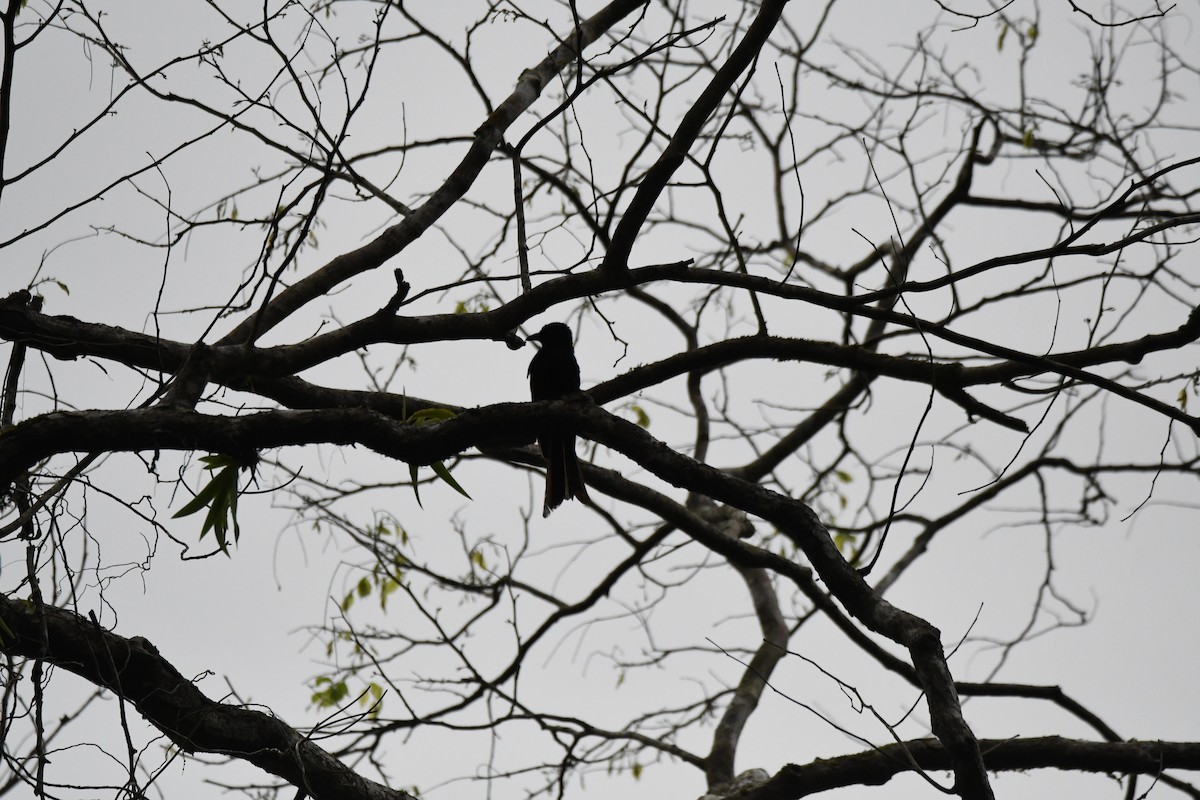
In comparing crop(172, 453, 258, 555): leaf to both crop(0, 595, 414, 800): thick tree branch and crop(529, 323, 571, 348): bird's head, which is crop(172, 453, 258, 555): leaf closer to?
crop(0, 595, 414, 800): thick tree branch

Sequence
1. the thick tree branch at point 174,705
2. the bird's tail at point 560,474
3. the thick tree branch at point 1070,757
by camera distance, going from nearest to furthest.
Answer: the thick tree branch at point 174,705 < the bird's tail at point 560,474 < the thick tree branch at point 1070,757

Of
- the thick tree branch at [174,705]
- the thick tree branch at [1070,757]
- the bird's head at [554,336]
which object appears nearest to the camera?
the thick tree branch at [174,705]

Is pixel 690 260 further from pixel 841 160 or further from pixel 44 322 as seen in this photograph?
pixel 841 160

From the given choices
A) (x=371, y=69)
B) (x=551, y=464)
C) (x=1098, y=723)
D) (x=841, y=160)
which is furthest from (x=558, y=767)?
(x=841, y=160)

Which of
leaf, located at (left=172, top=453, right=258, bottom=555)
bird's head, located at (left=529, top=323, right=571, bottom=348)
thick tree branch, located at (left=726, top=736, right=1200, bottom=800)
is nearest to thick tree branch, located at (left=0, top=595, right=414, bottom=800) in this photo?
leaf, located at (left=172, top=453, right=258, bottom=555)

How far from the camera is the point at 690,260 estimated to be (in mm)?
2787

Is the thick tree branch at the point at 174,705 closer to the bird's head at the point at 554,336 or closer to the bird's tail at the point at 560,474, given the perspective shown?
the bird's tail at the point at 560,474

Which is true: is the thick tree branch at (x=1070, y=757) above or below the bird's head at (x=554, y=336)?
below

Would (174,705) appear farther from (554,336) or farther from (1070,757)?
(1070,757)

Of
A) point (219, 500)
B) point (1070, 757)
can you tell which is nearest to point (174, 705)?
point (219, 500)

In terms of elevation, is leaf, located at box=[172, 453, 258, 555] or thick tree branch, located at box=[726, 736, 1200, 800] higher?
leaf, located at box=[172, 453, 258, 555]

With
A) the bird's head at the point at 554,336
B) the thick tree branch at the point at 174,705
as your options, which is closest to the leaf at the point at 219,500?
the thick tree branch at the point at 174,705

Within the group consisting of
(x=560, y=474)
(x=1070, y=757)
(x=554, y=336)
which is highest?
(x=554, y=336)

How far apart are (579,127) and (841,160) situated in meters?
3.81
